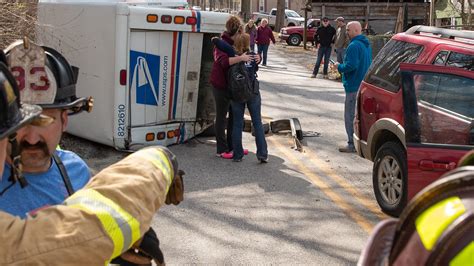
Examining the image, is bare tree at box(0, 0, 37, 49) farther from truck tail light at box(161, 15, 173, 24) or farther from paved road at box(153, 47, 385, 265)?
paved road at box(153, 47, 385, 265)

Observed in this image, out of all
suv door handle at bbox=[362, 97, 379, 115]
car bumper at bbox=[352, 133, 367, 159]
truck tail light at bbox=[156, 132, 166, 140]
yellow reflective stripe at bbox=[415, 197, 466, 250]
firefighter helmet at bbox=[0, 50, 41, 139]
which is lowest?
truck tail light at bbox=[156, 132, 166, 140]

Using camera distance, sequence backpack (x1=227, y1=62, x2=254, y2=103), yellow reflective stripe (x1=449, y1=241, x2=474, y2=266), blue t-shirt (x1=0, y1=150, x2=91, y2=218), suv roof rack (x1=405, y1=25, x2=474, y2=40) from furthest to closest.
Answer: backpack (x1=227, y1=62, x2=254, y2=103)
suv roof rack (x1=405, y1=25, x2=474, y2=40)
blue t-shirt (x1=0, y1=150, x2=91, y2=218)
yellow reflective stripe (x1=449, y1=241, x2=474, y2=266)

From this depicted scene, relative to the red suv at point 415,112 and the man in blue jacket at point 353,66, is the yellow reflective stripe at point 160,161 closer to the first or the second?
the red suv at point 415,112

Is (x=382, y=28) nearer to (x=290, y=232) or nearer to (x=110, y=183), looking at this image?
(x=290, y=232)

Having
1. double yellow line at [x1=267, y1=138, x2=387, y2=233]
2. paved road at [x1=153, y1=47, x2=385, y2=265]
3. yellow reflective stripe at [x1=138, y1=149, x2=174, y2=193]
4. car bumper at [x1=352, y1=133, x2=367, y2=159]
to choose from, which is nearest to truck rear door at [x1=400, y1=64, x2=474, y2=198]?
double yellow line at [x1=267, y1=138, x2=387, y2=233]

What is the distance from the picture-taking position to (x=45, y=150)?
91.2 inches

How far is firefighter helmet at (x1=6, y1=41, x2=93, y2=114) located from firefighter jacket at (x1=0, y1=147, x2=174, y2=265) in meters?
0.82

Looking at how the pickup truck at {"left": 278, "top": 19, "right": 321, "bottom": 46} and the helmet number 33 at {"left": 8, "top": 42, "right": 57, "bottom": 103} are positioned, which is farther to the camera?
the pickup truck at {"left": 278, "top": 19, "right": 321, "bottom": 46}

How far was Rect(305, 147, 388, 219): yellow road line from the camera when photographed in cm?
680

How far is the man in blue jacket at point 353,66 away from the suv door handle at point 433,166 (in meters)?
3.58

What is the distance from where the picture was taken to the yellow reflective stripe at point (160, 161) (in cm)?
166

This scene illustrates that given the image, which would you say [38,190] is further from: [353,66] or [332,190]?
[353,66]

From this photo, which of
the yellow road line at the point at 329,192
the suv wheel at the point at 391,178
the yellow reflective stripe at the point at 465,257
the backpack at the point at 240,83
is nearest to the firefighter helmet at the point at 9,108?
the yellow reflective stripe at the point at 465,257

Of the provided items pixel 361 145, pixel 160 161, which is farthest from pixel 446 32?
pixel 160 161
